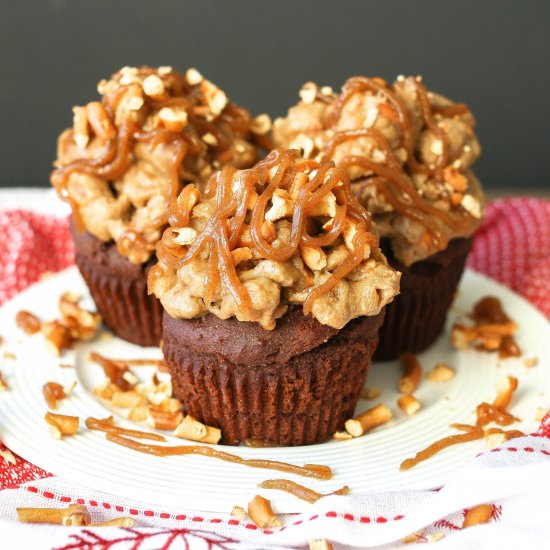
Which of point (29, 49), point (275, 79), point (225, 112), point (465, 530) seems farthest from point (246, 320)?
point (29, 49)

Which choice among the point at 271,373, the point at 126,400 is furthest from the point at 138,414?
the point at 271,373

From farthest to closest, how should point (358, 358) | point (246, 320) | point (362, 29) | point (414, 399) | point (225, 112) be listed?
point (362, 29)
point (225, 112)
point (414, 399)
point (358, 358)
point (246, 320)

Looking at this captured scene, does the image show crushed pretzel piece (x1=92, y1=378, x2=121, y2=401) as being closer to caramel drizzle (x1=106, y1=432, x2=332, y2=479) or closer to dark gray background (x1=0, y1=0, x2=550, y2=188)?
caramel drizzle (x1=106, y1=432, x2=332, y2=479)

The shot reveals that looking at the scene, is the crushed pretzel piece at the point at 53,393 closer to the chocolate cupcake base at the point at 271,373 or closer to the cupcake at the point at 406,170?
the chocolate cupcake base at the point at 271,373

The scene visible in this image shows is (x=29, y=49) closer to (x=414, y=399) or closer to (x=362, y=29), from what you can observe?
(x=362, y=29)

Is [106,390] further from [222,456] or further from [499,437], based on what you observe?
[499,437]

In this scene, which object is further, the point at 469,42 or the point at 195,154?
the point at 469,42
